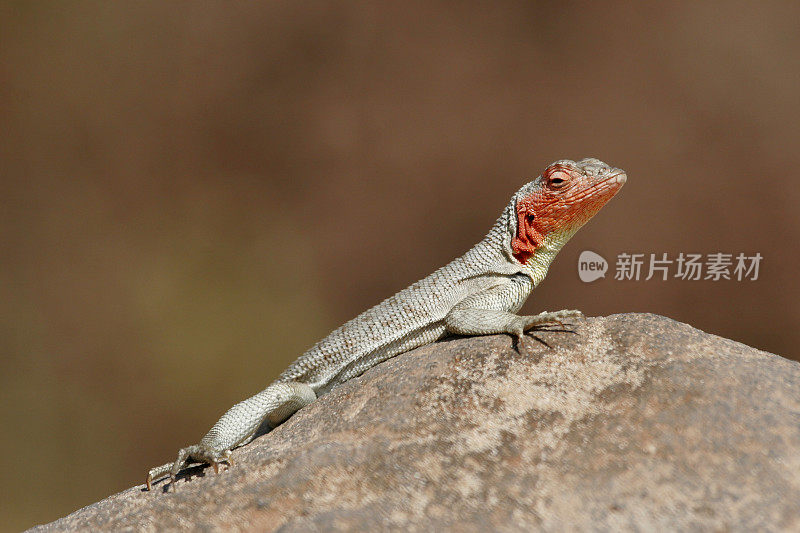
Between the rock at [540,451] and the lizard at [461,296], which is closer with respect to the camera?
the rock at [540,451]

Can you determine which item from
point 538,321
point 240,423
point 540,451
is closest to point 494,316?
point 538,321

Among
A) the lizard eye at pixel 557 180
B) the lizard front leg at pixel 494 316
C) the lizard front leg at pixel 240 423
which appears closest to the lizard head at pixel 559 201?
the lizard eye at pixel 557 180

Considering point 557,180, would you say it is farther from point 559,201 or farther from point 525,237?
point 525,237

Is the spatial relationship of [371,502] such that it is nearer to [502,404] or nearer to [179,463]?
[502,404]

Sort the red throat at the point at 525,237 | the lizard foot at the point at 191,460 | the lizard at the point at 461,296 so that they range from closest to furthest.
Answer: the lizard foot at the point at 191,460 → the lizard at the point at 461,296 → the red throat at the point at 525,237

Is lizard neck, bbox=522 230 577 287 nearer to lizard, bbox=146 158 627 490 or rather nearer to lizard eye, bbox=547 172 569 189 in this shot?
lizard, bbox=146 158 627 490

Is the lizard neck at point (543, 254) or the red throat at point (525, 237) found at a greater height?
the red throat at point (525, 237)

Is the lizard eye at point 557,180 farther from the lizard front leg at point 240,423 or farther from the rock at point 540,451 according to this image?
the lizard front leg at point 240,423

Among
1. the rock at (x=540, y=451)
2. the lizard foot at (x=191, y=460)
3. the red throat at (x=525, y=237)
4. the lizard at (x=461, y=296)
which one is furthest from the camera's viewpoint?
the red throat at (x=525, y=237)

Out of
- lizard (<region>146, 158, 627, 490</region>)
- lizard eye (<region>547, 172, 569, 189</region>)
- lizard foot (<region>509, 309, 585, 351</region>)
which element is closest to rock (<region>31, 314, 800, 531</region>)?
lizard foot (<region>509, 309, 585, 351</region>)
